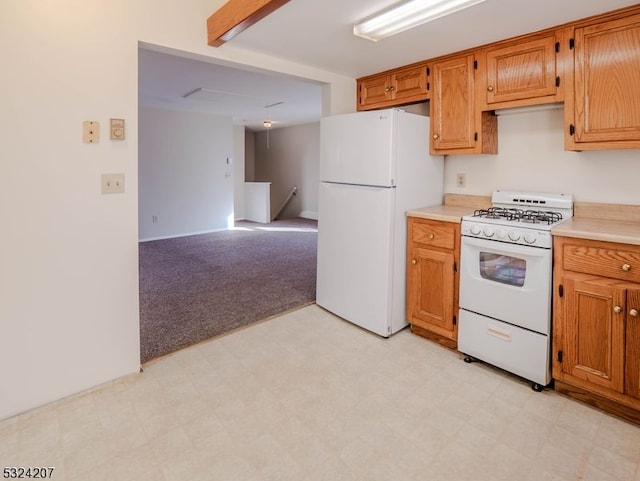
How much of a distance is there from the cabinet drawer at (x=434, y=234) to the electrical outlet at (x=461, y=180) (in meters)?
0.64

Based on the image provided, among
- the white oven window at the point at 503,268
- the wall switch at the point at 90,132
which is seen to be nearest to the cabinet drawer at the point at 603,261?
the white oven window at the point at 503,268

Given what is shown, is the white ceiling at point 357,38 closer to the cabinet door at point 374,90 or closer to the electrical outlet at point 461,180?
the cabinet door at point 374,90

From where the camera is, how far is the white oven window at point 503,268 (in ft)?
7.20

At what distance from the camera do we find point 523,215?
2359 millimetres

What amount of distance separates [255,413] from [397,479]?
768mm

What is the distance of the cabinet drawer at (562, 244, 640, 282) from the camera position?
1.79 metres

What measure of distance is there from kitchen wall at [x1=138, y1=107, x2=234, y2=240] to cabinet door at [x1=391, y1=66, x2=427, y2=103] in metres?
4.78

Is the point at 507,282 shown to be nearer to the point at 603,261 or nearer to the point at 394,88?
the point at 603,261

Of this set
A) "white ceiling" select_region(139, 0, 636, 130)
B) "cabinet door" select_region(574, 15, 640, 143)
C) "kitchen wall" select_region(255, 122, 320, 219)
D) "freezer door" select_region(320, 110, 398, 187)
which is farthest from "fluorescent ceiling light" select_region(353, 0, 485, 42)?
"kitchen wall" select_region(255, 122, 320, 219)

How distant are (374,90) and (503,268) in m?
1.91

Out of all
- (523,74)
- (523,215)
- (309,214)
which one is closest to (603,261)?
(523,215)

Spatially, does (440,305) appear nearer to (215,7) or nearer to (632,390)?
(632,390)

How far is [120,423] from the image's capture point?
1843 millimetres

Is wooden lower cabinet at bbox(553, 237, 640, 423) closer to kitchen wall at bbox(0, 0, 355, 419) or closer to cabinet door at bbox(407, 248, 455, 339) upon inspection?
cabinet door at bbox(407, 248, 455, 339)
